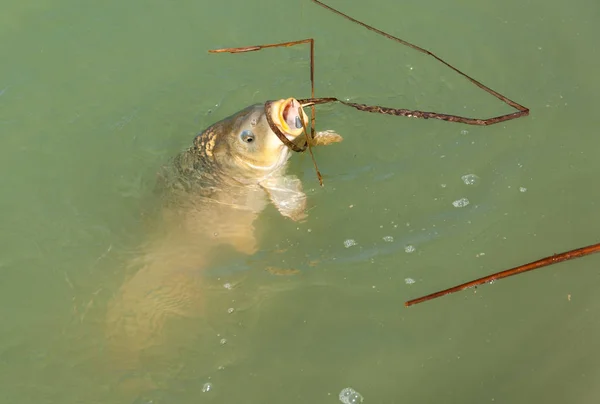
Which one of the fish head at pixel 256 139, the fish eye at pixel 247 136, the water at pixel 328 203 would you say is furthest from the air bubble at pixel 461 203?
the fish eye at pixel 247 136

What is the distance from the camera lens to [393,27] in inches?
196

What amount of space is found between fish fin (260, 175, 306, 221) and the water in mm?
98

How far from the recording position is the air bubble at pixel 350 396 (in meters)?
3.21

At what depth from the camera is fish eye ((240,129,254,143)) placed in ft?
12.1

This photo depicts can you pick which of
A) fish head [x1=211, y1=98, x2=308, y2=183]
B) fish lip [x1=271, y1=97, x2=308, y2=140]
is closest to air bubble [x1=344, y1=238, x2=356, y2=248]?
fish head [x1=211, y1=98, x2=308, y2=183]

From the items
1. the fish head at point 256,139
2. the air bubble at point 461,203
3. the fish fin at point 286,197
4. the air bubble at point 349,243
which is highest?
the fish head at point 256,139

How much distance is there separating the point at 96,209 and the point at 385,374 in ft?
7.36

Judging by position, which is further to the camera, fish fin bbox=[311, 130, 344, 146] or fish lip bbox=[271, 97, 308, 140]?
fish fin bbox=[311, 130, 344, 146]

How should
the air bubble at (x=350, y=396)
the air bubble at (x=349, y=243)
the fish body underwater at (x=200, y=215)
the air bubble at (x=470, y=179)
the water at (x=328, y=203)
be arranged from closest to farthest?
1. the air bubble at (x=350, y=396)
2. the water at (x=328, y=203)
3. the fish body underwater at (x=200, y=215)
4. the air bubble at (x=349, y=243)
5. the air bubble at (x=470, y=179)

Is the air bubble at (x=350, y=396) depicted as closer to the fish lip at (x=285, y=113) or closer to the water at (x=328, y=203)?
the water at (x=328, y=203)

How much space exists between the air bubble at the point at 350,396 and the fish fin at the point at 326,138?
1.61 meters

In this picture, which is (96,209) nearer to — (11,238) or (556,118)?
(11,238)

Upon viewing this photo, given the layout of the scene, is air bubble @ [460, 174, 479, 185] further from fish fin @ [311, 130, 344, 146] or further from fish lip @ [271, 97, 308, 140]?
fish lip @ [271, 97, 308, 140]

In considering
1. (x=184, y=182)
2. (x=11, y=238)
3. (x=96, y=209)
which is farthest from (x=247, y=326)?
(x=11, y=238)
